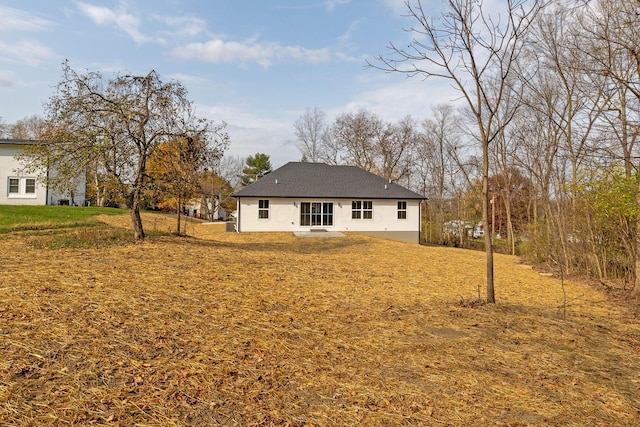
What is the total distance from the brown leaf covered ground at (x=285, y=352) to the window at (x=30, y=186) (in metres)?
18.8

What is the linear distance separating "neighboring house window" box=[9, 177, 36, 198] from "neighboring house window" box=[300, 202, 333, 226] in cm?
1658

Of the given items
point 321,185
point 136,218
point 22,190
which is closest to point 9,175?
point 22,190

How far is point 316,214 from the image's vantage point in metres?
22.9

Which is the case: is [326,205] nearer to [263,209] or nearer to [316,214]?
[316,214]

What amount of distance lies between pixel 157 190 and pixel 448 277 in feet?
27.2

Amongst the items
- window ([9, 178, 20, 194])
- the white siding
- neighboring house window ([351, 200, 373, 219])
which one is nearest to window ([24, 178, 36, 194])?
the white siding

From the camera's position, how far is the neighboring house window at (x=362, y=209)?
76.4 feet

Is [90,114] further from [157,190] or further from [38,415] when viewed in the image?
[38,415]

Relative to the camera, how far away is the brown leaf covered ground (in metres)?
2.87

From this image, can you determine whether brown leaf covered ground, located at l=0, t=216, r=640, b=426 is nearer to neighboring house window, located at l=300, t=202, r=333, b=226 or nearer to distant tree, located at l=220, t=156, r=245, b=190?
neighboring house window, located at l=300, t=202, r=333, b=226

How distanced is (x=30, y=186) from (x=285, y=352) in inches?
1016

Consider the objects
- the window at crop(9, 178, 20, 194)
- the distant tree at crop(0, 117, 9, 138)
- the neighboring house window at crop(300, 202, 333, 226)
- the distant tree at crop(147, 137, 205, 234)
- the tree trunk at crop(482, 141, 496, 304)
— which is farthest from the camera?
the distant tree at crop(0, 117, 9, 138)

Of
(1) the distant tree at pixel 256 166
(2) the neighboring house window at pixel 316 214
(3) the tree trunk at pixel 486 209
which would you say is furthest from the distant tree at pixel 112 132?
(1) the distant tree at pixel 256 166

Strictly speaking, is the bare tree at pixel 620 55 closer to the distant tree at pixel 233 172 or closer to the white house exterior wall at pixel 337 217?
the white house exterior wall at pixel 337 217
